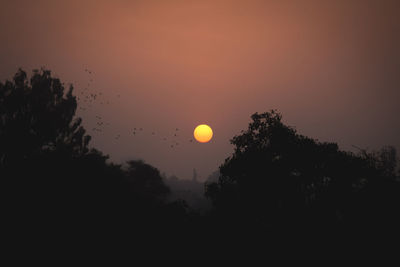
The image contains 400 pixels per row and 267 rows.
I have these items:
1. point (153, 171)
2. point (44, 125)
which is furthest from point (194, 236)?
point (153, 171)

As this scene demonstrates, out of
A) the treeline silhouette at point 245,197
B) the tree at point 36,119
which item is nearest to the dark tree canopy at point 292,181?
the treeline silhouette at point 245,197

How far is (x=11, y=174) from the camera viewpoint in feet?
46.6

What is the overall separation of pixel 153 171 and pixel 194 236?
2341cm

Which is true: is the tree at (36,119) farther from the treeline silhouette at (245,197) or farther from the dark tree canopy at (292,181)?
the dark tree canopy at (292,181)

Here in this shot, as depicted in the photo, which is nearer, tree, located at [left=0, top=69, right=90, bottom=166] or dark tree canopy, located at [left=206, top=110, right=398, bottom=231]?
dark tree canopy, located at [left=206, top=110, right=398, bottom=231]

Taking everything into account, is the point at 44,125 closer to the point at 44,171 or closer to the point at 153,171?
the point at 44,171

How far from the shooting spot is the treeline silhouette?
42.1ft

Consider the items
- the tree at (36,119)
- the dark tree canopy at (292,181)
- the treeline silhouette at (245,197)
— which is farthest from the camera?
the tree at (36,119)

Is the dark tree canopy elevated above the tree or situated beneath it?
situated beneath

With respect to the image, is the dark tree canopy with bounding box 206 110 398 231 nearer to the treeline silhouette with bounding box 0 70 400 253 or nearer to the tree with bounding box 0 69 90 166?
the treeline silhouette with bounding box 0 70 400 253

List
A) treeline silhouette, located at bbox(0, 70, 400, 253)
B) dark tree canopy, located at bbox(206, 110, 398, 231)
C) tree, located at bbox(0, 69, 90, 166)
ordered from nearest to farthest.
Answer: treeline silhouette, located at bbox(0, 70, 400, 253) < dark tree canopy, located at bbox(206, 110, 398, 231) < tree, located at bbox(0, 69, 90, 166)

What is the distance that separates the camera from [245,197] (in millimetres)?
15562

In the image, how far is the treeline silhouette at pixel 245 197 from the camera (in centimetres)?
1282

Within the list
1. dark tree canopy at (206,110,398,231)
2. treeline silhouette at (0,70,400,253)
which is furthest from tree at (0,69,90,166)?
dark tree canopy at (206,110,398,231)
